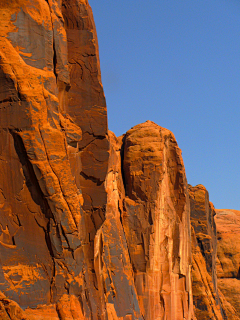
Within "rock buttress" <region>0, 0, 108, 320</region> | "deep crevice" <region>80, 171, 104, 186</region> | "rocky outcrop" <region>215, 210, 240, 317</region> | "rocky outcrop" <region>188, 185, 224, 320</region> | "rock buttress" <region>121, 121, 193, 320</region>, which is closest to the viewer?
"rock buttress" <region>0, 0, 108, 320</region>

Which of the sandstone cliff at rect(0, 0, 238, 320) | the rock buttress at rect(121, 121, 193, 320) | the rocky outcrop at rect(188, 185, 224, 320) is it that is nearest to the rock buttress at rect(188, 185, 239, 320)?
the rocky outcrop at rect(188, 185, 224, 320)

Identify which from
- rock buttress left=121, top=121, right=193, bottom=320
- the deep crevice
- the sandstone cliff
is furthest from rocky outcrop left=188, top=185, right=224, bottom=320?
the deep crevice

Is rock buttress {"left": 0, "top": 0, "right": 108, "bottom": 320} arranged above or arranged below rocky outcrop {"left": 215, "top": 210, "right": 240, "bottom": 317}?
below

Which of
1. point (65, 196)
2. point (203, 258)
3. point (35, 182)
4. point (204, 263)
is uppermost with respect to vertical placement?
point (203, 258)

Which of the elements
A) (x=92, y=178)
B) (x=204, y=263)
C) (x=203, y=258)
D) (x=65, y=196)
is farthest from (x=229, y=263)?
(x=65, y=196)

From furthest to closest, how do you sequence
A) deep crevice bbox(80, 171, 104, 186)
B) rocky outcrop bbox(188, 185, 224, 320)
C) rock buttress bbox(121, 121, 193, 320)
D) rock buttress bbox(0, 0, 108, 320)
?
rocky outcrop bbox(188, 185, 224, 320), rock buttress bbox(121, 121, 193, 320), deep crevice bbox(80, 171, 104, 186), rock buttress bbox(0, 0, 108, 320)

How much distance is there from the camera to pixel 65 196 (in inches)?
627

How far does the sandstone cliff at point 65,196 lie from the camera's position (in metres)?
15.3

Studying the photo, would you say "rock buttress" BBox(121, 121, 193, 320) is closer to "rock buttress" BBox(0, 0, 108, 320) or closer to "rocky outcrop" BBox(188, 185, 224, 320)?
"rocky outcrop" BBox(188, 185, 224, 320)

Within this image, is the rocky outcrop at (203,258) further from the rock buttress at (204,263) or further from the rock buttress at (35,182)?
the rock buttress at (35,182)

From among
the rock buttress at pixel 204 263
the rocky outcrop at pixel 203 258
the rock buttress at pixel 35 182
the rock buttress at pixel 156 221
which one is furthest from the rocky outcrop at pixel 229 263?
the rock buttress at pixel 35 182

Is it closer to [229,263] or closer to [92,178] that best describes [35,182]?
[92,178]

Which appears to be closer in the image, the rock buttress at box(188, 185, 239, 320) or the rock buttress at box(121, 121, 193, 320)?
the rock buttress at box(121, 121, 193, 320)

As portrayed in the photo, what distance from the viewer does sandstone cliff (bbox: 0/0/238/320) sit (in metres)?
15.3
